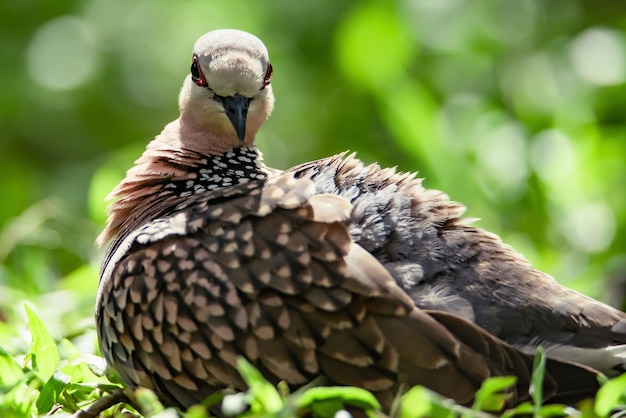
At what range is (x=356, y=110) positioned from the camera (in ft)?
25.1

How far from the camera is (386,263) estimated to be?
325cm

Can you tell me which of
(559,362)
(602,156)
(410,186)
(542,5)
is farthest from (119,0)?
(559,362)

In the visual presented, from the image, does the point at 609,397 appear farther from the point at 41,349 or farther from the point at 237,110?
the point at 237,110

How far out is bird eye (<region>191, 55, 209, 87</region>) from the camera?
4.01 metres

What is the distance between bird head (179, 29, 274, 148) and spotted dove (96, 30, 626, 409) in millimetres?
421

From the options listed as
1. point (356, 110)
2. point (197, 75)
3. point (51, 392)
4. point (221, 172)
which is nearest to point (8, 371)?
point (51, 392)

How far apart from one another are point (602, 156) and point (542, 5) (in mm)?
3360

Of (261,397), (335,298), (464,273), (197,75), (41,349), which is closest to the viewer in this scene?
(261,397)

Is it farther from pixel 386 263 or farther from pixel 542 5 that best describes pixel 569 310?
pixel 542 5

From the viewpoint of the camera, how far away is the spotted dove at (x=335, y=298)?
299 cm

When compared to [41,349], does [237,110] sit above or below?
above

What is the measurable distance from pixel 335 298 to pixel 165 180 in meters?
1.07

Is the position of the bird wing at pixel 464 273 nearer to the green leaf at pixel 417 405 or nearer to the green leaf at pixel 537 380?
the green leaf at pixel 537 380

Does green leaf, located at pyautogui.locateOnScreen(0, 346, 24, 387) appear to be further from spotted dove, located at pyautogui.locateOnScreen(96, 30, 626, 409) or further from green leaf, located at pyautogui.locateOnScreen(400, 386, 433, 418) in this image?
green leaf, located at pyautogui.locateOnScreen(400, 386, 433, 418)
